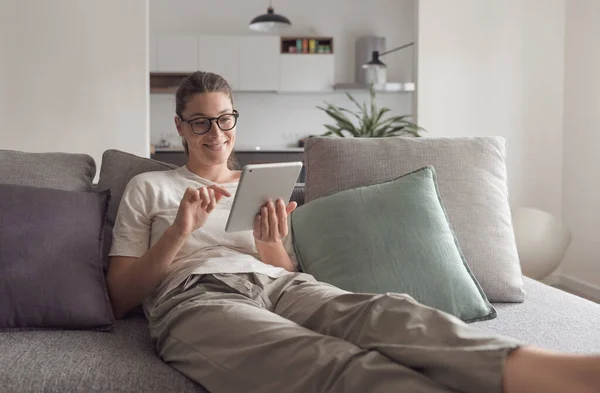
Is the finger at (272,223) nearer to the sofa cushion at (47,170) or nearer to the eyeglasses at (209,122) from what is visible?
the eyeglasses at (209,122)

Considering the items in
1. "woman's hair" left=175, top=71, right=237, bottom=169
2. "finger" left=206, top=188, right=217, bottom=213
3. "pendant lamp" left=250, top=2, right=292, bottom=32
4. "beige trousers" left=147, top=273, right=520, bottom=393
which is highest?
"pendant lamp" left=250, top=2, right=292, bottom=32

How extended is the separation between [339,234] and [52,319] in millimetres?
793

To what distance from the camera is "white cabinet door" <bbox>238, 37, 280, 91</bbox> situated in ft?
27.3

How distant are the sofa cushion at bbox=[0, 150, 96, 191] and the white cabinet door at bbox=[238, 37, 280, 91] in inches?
244

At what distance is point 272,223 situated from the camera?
1907 millimetres

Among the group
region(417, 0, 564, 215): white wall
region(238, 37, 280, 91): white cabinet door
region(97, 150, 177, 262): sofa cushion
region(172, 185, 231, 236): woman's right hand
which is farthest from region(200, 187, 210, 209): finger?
region(238, 37, 280, 91): white cabinet door

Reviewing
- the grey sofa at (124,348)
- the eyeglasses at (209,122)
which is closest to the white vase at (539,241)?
the grey sofa at (124,348)

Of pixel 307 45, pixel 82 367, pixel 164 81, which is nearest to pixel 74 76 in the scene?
pixel 82 367

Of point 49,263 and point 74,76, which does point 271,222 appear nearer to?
point 49,263

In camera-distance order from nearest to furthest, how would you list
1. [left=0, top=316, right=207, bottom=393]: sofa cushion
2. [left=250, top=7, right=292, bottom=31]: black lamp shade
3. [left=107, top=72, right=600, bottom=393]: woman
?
[left=107, top=72, right=600, bottom=393]: woman
[left=0, top=316, right=207, bottom=393]: sofa cushion
[left=250, top=7, right=292, bottom=31]: black lamp shade

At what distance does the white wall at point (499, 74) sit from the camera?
5.00 meters

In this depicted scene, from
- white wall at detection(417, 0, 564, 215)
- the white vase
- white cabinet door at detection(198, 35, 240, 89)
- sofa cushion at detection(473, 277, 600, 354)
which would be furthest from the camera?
white cabinet door at detection(198, 35, 240, 89)

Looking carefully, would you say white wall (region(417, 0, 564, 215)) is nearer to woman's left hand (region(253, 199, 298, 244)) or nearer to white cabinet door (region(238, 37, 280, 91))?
woman's left hand (region(253, 199, 298, 244))

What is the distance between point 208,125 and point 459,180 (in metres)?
0.80
